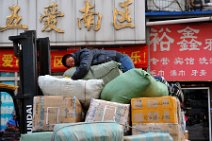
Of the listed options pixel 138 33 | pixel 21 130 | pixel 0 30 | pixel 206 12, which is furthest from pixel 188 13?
pixel 21 130

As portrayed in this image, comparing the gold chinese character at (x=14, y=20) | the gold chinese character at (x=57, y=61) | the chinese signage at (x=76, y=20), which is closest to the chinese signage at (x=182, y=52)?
the chinese signage at (x=76, y=20)

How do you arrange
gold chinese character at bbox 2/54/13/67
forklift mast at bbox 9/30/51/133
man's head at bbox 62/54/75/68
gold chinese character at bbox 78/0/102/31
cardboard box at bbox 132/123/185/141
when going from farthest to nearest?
gold chinese character at bbox 2/54/13/67, gold chinese character at bbox 78/0/102/31, man's head at bbox 62/54/75/68, forklift mast at bbox 9/30/51/133, cardboard box at bbox 132/123/185/141

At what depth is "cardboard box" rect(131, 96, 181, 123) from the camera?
4.03m

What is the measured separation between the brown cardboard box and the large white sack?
0.17 meters

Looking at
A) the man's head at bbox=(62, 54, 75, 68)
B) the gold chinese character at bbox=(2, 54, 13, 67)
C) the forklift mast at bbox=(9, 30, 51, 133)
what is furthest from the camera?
the gold chinese character at bbox=(2, 54, 13, 67)

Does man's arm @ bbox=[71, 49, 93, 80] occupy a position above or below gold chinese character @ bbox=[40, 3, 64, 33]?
below

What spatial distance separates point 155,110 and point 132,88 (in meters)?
0.37

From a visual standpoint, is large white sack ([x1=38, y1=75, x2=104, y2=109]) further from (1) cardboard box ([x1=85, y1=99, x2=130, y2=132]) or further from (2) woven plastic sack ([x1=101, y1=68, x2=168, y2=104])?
(1) cardboard box ([x1=85, y1=99, x2=130, y2=132])

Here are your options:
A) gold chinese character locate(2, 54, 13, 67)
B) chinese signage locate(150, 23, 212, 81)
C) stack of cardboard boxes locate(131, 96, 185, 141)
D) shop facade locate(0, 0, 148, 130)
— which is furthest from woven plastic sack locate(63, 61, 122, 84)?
gold chinese character locate(2, 54, 13, 67)

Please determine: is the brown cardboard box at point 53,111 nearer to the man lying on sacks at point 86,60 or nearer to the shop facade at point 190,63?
the man lying on sacks at point 86,60

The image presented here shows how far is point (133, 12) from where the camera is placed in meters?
11.9

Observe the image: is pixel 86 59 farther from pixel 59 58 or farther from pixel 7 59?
pixel 7 59

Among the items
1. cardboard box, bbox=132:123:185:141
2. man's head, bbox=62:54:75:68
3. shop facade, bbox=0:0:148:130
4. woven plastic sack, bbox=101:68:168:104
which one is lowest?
cardboard box, bbox=132:123:185:141

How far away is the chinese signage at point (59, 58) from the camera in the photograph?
12.1 m
